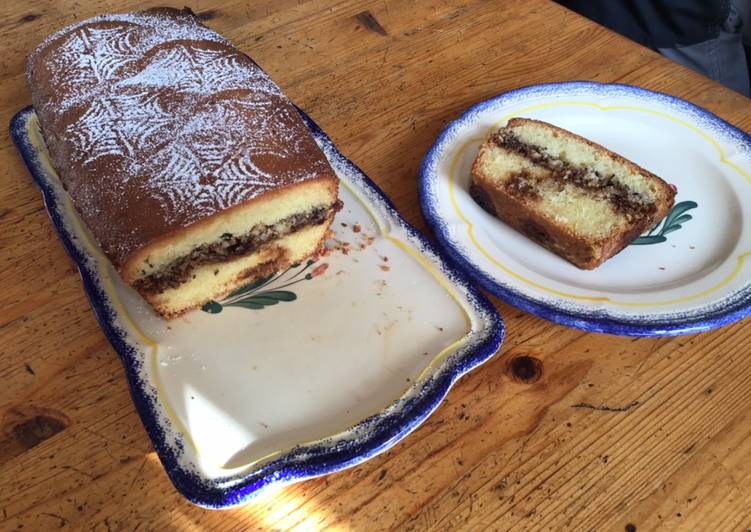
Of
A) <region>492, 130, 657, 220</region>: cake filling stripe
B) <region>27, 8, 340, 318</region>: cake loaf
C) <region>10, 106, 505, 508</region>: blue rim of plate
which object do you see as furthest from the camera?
<region>492, 130, 657, 220</region>: cake filling stripe

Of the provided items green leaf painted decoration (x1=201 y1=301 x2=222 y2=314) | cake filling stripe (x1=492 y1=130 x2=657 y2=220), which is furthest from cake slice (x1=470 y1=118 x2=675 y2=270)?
green leaf painted decoration (x1=201 y1=301 x2=222 y2=314)

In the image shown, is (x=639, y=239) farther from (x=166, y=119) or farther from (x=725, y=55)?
(x=725, y=55)

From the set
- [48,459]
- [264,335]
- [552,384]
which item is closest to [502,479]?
[552,384]

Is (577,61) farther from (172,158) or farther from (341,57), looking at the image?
(172,158)

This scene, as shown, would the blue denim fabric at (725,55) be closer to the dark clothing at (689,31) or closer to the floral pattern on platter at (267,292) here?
the dark clothing at (689,31)

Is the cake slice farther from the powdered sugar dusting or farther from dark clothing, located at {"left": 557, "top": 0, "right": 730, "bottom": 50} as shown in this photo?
dark clothing, located at {"left": 557, "top": 0, "right": 730, "bottom": 50}

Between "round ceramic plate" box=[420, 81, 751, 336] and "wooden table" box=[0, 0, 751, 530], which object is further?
"round ceramic plate" box=[420, 81, 751, 336]
